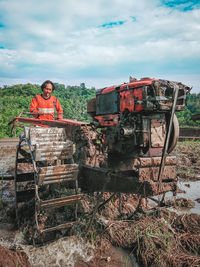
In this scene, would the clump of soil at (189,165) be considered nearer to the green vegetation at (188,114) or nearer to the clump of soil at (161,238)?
the clump of soil at (161,238)

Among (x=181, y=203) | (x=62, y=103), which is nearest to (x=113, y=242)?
(x=181, y=203)

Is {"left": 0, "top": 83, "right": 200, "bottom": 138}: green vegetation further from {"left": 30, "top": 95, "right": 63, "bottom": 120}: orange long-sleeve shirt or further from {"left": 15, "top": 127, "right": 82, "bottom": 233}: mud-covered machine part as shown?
{"left": 15, "top": 127, "right": 82, "bottom": 233}: mud-covered machine part

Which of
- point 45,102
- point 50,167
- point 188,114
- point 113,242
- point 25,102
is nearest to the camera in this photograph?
point 50,167

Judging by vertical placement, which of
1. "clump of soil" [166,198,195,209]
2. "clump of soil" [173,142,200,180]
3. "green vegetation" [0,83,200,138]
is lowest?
"clump of soil" [166,198,195,209]

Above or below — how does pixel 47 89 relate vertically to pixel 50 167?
above

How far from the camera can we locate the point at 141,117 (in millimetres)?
4004

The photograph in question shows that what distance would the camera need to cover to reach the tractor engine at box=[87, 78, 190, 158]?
12.8 ft

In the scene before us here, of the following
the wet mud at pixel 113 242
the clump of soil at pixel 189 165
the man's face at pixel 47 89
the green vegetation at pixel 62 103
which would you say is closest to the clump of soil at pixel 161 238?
the wet mud at pixel 113 242

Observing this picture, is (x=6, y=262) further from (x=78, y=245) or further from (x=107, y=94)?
(x=107, y=94)

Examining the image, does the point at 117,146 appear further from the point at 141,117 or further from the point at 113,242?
the point at 113,242

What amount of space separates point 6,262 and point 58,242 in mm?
788

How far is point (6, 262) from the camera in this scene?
2.79 meters

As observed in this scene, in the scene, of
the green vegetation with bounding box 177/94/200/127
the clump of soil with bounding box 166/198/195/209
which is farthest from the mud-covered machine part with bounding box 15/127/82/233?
the green vegetation with bounding box 177/94/200/127

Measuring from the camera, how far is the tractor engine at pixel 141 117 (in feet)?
12.8
